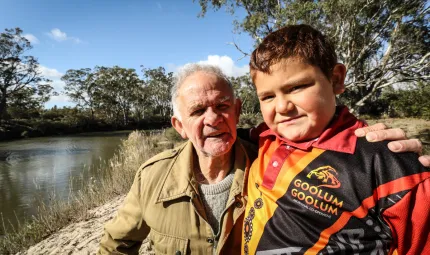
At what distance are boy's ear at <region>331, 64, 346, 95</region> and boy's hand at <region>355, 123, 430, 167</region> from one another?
0.24 m

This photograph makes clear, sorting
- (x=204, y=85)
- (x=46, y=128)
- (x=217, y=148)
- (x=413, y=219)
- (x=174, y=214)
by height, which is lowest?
(x=174, y=214)

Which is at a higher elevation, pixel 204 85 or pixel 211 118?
pixel 204 85

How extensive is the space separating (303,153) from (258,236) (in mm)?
454

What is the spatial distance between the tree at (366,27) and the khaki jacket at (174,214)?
930cm

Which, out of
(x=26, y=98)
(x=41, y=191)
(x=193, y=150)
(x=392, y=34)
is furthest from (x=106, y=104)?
(x=193, y=150)

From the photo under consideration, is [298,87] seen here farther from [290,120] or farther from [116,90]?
[116,90]

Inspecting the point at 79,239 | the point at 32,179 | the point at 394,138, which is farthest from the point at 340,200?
the point at 32,179

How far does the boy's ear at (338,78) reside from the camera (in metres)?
1.22

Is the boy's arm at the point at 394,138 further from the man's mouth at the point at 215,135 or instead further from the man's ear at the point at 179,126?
the man's ear at the point at 179,126

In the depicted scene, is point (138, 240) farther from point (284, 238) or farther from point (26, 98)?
point (26, 98)

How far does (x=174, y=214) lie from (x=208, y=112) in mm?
666

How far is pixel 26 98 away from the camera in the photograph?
1218 inches

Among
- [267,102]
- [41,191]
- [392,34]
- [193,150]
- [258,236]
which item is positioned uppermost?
[392,34]

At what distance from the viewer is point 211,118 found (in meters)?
1.55
